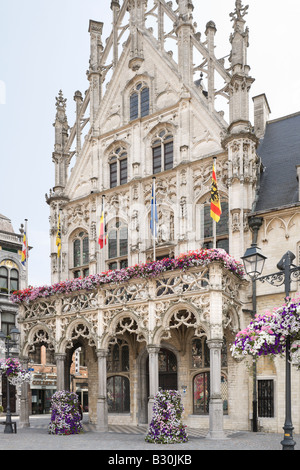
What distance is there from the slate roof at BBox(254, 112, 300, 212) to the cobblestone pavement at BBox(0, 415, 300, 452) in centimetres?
884

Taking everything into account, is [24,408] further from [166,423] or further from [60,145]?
[60,145]

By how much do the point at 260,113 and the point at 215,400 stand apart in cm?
1620

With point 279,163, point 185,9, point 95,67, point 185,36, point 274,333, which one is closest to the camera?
point 274,333

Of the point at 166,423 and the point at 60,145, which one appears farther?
the point at 60,145

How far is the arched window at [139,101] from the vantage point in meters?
27.3

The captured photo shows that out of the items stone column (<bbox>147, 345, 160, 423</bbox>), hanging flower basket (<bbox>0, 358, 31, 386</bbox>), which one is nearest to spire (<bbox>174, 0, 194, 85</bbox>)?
stone column (<bbox>147, 345, 160, 423</bbox>)

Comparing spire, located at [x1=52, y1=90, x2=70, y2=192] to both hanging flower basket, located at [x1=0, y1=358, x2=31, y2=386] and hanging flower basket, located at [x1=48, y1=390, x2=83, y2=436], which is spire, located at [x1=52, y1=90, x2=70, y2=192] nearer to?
hanging flower basket, located at [x1=0, y1=358, x2=31, y2=386]

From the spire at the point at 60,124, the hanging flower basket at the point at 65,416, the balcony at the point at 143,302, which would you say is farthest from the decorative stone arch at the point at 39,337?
the spire at the point at 60,124

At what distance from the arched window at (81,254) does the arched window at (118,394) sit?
18.0 feet

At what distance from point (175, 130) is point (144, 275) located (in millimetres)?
8206

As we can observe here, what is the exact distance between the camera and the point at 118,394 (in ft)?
85.5

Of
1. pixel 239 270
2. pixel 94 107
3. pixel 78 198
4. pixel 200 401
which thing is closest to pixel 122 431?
pixel 200 401

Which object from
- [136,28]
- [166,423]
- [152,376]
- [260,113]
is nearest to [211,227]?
[152,376]
